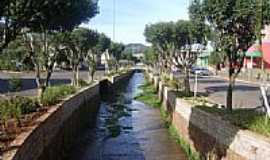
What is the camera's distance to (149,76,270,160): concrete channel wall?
12.4 meters

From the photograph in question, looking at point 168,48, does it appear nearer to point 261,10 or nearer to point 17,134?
point 261,10

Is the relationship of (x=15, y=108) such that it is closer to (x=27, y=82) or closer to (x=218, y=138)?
(x=218, y=138)

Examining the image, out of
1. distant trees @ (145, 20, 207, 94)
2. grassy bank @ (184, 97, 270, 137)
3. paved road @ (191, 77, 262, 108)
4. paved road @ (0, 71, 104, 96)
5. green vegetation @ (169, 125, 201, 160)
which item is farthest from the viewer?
distant trees @ (145, 20, 207, 94)

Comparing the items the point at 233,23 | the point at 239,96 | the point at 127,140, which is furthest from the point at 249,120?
the point at 239,96

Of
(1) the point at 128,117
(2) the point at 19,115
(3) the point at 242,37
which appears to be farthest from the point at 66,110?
(1) the point at 128,117

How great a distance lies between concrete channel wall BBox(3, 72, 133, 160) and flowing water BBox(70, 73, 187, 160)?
0.73 meters

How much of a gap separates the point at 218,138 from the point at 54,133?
4.96 m

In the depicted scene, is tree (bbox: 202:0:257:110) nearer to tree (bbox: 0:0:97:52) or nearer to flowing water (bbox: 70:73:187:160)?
flowing water (bbox: 70:73:187:160)

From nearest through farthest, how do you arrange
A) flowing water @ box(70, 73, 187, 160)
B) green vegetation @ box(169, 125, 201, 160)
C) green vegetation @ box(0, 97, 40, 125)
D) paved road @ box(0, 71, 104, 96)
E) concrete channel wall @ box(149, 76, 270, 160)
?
concrete channel wall @ box(149, 76, 270, 160)
green vegetation @ box(0, 97, 40, 125)
green vegetation @ box(169, 125, 201, 160)
flowing water @ box(70, 73, 187, 160)
paved road @ box(0, 71, 104, 96)

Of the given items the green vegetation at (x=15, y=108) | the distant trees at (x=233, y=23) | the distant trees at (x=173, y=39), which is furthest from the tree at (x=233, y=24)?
the distant trees at (x=173, y=39)

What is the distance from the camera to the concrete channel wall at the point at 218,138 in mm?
12406

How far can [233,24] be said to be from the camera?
63.3 ft

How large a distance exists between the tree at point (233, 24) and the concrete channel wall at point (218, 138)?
161cm

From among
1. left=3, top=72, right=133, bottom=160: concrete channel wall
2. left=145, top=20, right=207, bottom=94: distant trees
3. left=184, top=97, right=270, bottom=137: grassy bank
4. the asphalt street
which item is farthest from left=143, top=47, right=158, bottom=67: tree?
left=184, top=97, right=270, bottom=137: grassy bank
